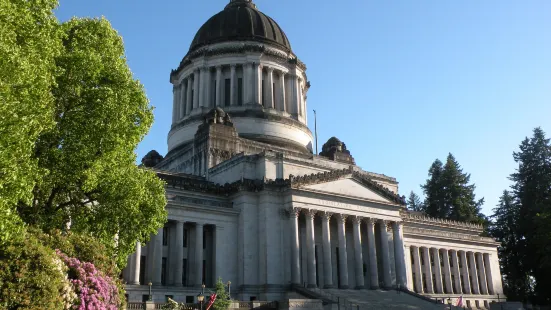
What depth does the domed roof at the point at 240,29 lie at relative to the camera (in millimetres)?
68812

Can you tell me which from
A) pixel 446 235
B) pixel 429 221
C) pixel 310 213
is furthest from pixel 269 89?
pixel 446 235

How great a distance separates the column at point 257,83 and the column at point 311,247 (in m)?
20.5

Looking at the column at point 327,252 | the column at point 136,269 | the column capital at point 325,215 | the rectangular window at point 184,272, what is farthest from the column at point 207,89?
the column at point 136,269

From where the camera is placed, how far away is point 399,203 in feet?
184

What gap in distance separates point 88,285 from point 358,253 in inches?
1370

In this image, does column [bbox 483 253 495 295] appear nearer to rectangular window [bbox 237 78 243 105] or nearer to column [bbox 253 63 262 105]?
column [bbox 253 63 262 105]

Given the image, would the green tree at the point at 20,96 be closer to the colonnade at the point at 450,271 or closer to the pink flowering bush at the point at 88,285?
the pink flowering bush at the point at 88,285

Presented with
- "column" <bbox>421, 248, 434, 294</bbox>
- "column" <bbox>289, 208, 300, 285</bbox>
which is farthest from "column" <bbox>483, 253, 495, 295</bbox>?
"column" <bbox>289, 208, 300, 285</bbox>

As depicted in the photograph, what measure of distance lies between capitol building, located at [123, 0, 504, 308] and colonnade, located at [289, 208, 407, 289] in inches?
4.2

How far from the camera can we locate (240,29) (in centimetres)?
6938

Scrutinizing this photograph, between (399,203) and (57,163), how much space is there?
1612 inches

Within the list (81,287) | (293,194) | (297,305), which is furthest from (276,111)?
(81,287)

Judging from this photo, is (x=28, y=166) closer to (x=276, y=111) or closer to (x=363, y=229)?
(x=363, y=229)

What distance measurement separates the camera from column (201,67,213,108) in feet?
213
